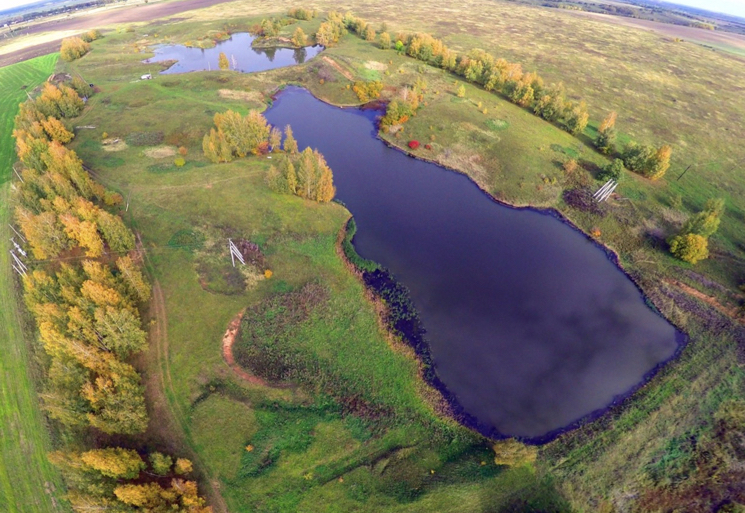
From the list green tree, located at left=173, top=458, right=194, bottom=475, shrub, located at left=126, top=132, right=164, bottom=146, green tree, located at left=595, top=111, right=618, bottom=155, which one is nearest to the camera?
green tree, located at left=173, top=458, right=194, bottom=475

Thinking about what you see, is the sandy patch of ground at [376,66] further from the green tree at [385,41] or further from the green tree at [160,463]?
the green tree at [160,463]

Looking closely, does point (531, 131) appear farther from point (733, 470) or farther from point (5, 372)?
point (5, 372)

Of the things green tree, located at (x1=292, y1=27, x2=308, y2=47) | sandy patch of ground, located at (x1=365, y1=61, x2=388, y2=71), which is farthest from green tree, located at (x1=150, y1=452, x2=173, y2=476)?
green tree, located at (x1=292, y1=27, x2=308, y2=47)

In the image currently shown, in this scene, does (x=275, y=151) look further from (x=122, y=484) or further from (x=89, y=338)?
(x=122, y=484)

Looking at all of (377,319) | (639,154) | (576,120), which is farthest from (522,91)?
(377,319)

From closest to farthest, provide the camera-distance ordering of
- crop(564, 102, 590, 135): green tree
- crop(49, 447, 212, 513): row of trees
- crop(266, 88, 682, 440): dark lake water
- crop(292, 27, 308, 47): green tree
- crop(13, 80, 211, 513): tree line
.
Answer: crop(49, 447, 212, 513): row of trees < crop(13, 80, 211, 513): tree line < crop(266, 88, 682, 440): dark lake water < crop(564, 102, 590, 135): green tree < crop(292, 27, 308, 47): green tree

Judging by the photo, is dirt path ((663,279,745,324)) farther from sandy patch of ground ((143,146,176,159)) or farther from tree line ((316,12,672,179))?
sandy patch of ground ((143,146,176,159))

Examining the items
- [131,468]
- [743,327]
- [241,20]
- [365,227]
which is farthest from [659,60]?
[131,468]
